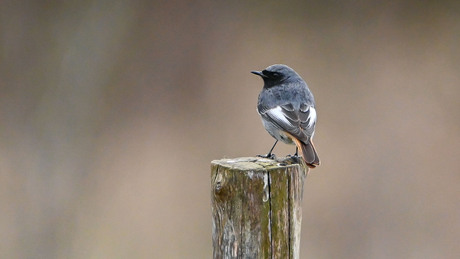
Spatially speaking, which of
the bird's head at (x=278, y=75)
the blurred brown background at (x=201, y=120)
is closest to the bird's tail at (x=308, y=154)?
the bird's head at (x=278, y=75)

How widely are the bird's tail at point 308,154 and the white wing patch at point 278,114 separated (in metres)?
0.23

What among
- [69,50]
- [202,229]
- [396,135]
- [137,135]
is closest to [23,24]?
[69,50]

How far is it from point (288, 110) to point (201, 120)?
123 inches

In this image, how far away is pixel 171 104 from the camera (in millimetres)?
8117

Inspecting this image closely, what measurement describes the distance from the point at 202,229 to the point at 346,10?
3.29 meters

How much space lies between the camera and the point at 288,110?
4863 mm

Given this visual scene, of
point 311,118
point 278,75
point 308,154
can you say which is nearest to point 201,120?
point 278,75

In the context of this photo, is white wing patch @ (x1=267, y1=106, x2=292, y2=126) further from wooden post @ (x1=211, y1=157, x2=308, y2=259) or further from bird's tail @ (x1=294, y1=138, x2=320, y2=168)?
wooden post @ (x1=211, y1=157, x2=308, y2=259)

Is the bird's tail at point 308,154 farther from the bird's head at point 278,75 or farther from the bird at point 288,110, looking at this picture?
the bird's head at point 278,75

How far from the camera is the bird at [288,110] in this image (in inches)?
180

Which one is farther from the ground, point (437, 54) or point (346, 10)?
point (346, 10)

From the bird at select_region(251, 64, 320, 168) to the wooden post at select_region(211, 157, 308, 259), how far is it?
3.55 feet

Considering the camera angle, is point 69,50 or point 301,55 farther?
point 69,50

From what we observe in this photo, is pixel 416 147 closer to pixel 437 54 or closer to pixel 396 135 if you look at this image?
pixel 396 135
